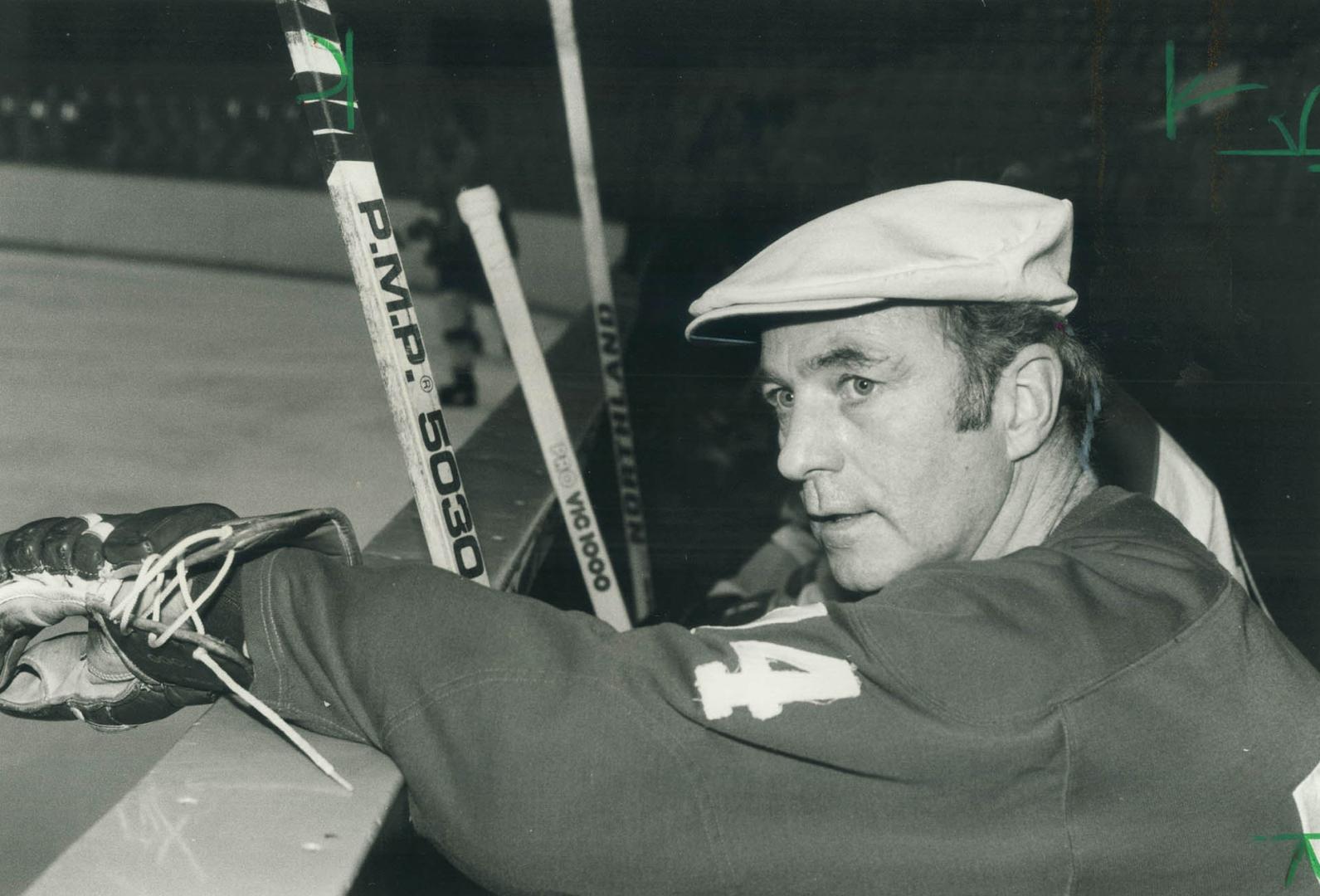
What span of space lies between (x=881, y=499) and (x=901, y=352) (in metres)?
0.13

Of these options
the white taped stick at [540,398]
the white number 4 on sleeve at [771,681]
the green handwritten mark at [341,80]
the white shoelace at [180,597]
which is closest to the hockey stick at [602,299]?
the white taped stick at [540,398]

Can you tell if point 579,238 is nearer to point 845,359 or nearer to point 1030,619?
point 845,359

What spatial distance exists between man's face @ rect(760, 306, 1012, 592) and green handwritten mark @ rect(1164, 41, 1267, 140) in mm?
455

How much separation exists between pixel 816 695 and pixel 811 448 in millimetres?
312

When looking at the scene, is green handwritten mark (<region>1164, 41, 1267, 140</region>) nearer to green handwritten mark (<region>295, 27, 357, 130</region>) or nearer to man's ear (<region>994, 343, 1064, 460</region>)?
man's ear (<region>994, 343, 1064, 460</region>)

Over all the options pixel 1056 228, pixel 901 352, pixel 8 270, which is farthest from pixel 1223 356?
pixel 8 270

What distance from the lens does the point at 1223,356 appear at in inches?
64.7

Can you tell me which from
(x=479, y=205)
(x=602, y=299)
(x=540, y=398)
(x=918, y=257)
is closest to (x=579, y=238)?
(x=602, y=299)

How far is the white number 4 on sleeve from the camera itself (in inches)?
29.0

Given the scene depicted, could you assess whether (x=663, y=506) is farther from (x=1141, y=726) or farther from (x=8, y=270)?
(x=8, y=270)

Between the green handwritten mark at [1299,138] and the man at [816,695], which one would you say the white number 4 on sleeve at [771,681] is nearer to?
the man at [816,695]

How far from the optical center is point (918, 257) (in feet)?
3.10

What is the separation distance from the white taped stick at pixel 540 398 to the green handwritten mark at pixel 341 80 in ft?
1.20

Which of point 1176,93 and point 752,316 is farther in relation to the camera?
point 1176,93
